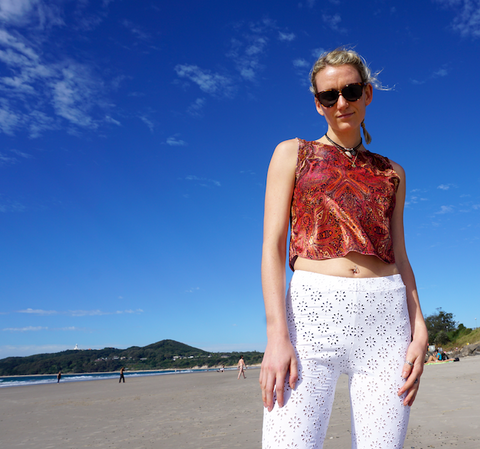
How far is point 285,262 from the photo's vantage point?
160 cm

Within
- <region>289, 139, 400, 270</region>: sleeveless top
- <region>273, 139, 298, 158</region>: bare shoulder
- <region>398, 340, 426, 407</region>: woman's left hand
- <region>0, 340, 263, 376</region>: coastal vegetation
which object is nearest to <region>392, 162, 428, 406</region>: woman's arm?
<region>398, 340, 426, 407</region>: woman's left hand

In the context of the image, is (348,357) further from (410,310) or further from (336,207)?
(336,207)

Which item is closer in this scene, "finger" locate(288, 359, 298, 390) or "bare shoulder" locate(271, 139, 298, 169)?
"finger" locate(288, 359, 298, 390)

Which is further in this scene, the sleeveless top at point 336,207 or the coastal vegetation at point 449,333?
the coastal vegetation at point 449,333

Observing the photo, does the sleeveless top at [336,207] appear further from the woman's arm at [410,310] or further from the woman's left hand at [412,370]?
the woman's left hand at [412,370]

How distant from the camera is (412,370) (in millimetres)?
1471

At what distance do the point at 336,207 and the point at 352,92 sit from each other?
570 millimetres

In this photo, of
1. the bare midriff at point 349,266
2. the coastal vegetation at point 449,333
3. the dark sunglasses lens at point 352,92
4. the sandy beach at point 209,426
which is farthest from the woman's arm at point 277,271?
the coastal vegetation at point 449,333

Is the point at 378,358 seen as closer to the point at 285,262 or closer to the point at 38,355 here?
the point at 285,262

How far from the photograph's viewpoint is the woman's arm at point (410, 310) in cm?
146

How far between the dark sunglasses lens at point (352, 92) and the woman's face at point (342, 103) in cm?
2

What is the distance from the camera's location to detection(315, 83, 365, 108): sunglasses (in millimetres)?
1724

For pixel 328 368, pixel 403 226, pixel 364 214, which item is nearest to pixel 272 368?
pixel 328 368

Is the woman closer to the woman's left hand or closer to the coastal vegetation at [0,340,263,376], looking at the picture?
the woman's left hand
